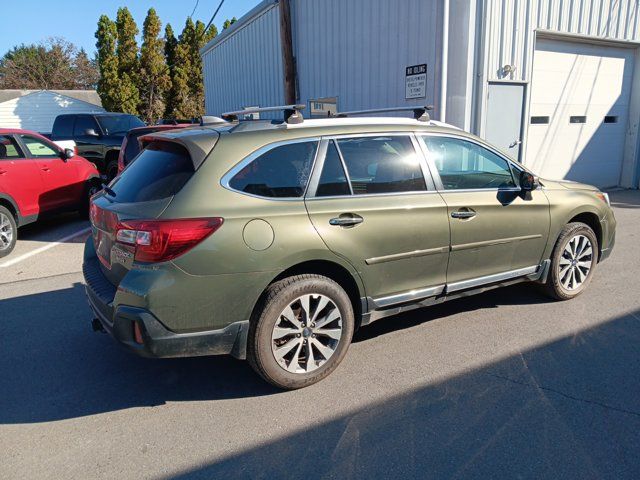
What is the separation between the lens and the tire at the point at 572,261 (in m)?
4.73

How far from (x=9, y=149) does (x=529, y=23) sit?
359 inches

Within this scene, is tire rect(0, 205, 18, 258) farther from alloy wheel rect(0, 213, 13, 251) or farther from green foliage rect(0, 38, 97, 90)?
green foliage rect(0, 38, 97, 90)

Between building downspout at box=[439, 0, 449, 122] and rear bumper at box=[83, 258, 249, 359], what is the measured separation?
688cm

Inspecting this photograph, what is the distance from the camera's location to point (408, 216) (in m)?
3.73

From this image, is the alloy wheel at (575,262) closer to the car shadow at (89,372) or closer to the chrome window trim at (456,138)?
the car shadow at (89,372)

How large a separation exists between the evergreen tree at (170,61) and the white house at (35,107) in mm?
4696

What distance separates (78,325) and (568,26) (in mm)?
10262

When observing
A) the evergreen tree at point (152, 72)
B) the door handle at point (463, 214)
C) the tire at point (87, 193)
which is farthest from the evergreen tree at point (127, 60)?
the door handle at point (463, 214)

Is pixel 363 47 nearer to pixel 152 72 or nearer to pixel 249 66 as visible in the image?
pixel 249 66

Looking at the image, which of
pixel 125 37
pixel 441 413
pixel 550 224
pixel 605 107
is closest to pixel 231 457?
pixel 441 413

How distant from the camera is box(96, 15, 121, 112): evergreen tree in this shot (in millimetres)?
29188

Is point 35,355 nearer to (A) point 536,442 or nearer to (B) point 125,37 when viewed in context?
(A) point 536,442

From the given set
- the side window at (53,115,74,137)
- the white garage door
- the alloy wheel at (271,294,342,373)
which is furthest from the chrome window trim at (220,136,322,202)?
the side window at (53,115,74,137)

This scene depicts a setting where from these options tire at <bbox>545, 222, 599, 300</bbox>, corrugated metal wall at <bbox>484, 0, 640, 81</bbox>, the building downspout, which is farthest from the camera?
corrugated metal wall at <bbox>484, 0, 640, 81</bbox>
